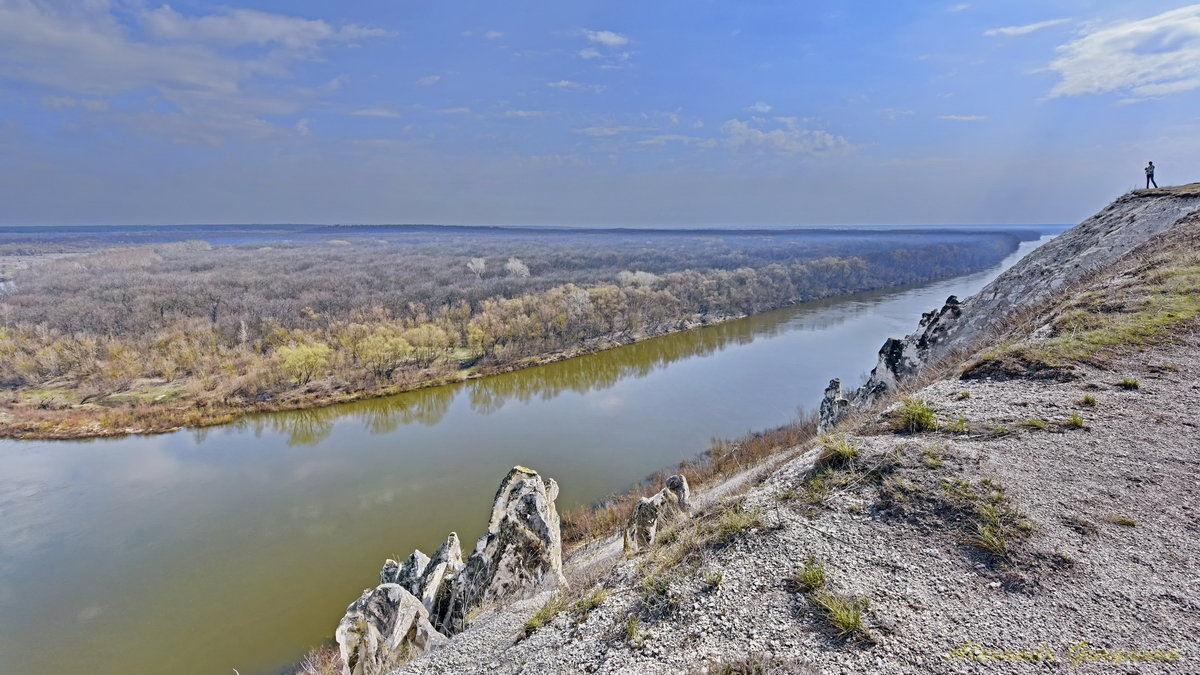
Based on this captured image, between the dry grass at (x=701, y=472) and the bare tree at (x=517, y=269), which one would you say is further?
the bare tree at (x=517, y=269)

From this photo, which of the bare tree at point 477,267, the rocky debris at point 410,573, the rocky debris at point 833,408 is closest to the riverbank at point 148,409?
the rocky debris at point 410,573

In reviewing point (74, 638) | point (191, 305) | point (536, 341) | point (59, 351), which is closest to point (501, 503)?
point (74, 638)

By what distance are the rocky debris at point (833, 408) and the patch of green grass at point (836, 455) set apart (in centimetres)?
809

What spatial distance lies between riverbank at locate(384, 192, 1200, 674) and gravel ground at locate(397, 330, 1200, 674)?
0.06ft

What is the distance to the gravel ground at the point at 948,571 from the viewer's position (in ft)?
12.4

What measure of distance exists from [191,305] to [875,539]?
69.8 metres

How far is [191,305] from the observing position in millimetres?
55656

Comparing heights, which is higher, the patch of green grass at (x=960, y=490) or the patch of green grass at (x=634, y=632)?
the patch of green grass at (x=960, y=490)

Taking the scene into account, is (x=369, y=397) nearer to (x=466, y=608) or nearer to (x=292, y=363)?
(x=292, y=363)

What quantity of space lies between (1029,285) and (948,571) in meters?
14.4

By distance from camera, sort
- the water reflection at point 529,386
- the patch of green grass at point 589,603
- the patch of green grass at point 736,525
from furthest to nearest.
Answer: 1. the water reflection at point 529,386
2. the patch of green grass at point 736,525
3. the patch of green grass at point 589,603

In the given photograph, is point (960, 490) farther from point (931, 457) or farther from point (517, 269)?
point (517, 269)

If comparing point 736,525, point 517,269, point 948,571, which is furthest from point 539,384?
point 517,269

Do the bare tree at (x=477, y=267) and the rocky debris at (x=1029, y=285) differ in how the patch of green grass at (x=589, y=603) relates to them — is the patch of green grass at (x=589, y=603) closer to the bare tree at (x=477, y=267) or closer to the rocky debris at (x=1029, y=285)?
the rocky debris at (x=1029, y=285)
